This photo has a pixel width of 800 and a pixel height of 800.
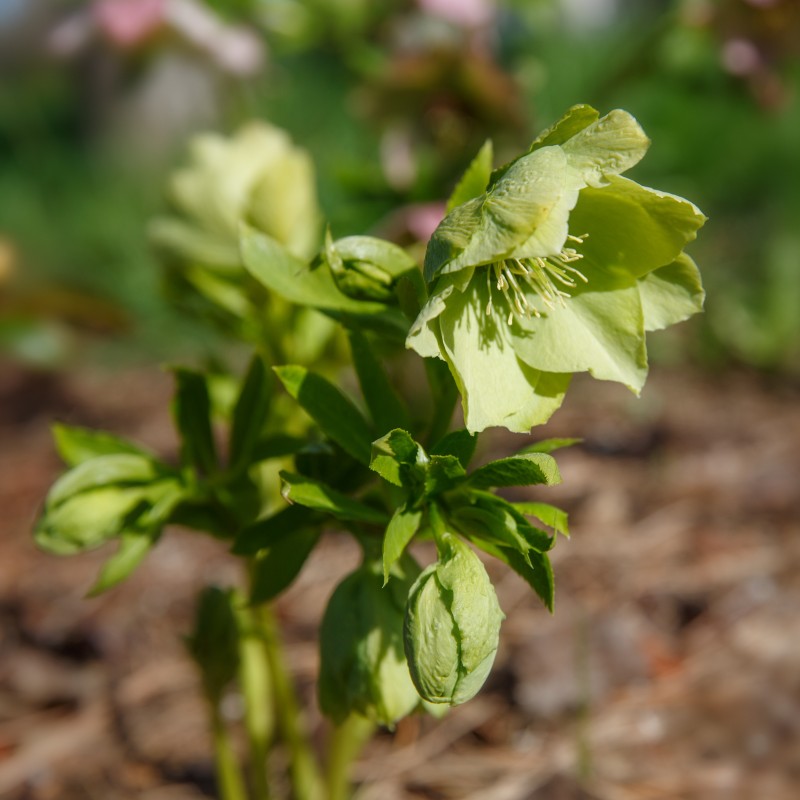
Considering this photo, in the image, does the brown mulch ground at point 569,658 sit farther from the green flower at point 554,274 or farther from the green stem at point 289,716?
the green flower at point 554,274

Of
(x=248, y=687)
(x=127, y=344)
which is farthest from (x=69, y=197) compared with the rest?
(x=248, y=687)

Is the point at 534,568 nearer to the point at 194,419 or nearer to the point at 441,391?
the point at 441,391

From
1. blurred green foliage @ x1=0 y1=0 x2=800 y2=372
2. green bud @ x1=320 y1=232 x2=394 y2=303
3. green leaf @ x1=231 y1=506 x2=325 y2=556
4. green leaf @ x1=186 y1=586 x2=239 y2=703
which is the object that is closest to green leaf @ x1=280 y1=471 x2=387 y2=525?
green leaf @ x1=231 y1=506 x2=325 y2=556

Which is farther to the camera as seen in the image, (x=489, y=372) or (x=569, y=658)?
(x=569, y=658)

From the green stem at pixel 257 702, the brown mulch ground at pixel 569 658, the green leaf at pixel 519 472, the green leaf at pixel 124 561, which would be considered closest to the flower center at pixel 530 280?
the green leaf at pixel 519 472

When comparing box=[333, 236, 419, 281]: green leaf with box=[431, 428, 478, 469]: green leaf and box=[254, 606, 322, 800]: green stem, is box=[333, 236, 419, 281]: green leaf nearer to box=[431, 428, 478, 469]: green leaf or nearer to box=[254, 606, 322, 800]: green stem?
box=[431, 428, 478, 469]: green leaf

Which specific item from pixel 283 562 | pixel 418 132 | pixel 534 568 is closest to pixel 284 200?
pixel 283 562

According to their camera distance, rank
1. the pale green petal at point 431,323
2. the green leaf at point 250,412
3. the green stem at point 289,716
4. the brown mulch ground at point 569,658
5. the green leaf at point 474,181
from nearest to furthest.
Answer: the pale green petal at point 431,323 → the green leaf at point 474,181 → the green leaf at point 250,412 → the green stem at point 289,716 → the brown mulch ground at point 569,658
